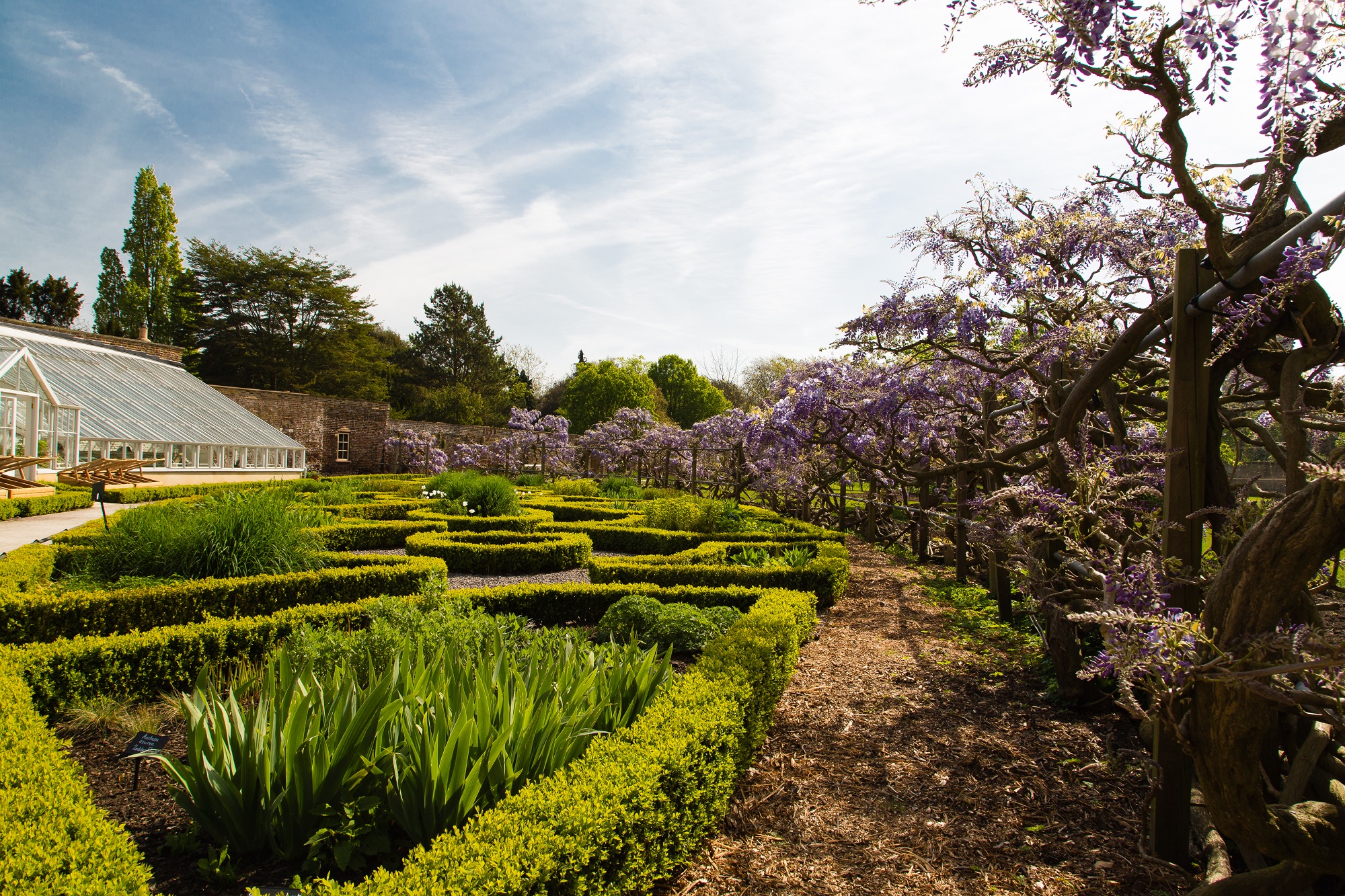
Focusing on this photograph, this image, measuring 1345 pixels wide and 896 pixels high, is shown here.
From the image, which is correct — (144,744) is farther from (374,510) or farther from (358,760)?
(374,510)

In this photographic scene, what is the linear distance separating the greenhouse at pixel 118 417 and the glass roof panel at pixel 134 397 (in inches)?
1.3

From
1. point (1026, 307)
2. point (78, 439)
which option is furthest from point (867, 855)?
point (78, 439)

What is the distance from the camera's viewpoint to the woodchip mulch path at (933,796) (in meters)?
2.62

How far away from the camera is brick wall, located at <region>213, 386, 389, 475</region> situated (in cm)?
2617

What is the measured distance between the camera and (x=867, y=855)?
2777 mm

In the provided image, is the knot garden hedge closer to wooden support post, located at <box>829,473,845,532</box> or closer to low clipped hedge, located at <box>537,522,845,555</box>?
low clipped hedge, located at <box>537,522,845,555</box>

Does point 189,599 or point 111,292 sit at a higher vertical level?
point 111,292

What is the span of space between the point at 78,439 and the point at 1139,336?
66.1 ft

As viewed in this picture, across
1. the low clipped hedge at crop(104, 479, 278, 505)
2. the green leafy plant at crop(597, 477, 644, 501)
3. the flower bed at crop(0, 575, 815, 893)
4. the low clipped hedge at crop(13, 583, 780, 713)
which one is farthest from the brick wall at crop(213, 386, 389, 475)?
the flower bed at crop(0, 575, 815, 893)

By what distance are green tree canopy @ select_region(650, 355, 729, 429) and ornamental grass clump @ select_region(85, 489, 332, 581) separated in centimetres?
3460

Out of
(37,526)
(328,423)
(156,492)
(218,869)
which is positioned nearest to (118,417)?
(156,492)

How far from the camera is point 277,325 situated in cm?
3609

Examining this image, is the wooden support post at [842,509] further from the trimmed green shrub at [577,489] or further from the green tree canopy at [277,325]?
the green tree canopy at [277,325]

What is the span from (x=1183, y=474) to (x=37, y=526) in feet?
43.6
